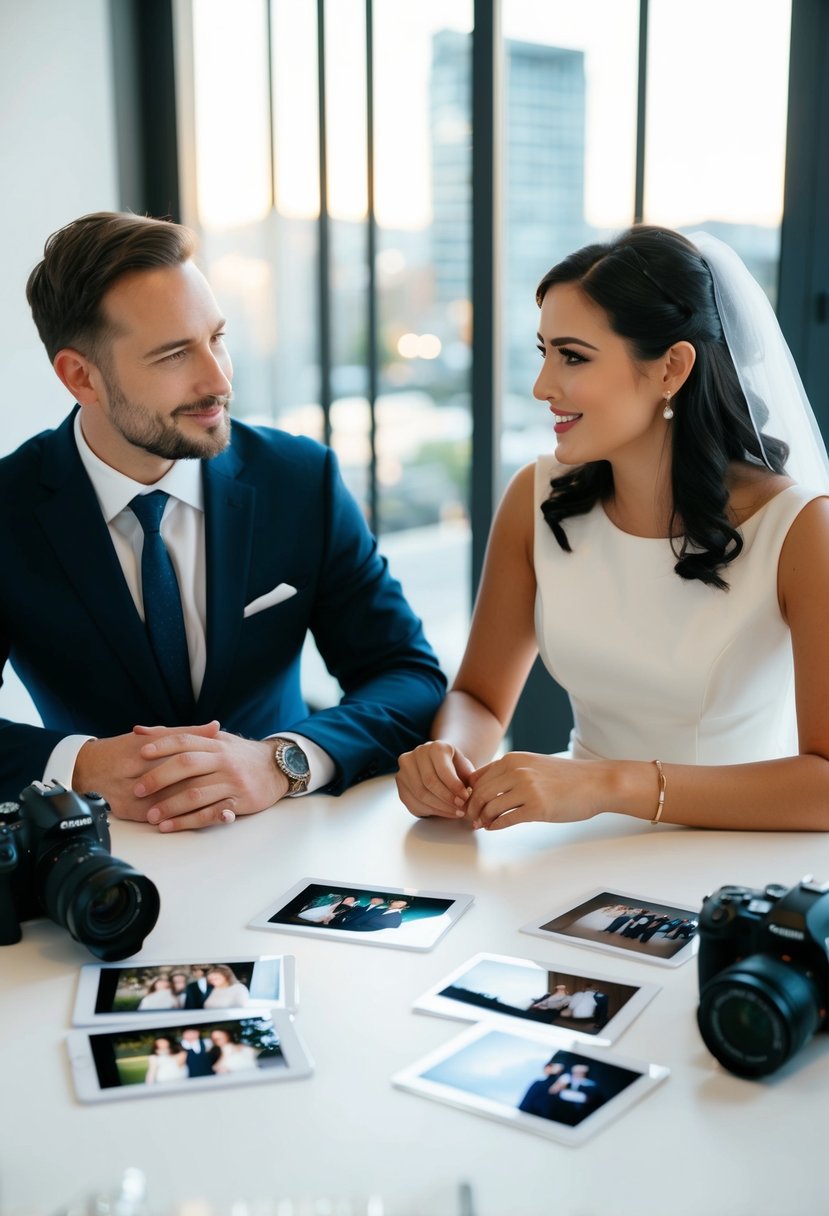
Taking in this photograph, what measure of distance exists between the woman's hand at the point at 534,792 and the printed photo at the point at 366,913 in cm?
21

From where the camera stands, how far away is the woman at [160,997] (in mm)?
1255

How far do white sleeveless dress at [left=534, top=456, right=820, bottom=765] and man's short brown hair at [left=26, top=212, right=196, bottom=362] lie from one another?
0.81 m

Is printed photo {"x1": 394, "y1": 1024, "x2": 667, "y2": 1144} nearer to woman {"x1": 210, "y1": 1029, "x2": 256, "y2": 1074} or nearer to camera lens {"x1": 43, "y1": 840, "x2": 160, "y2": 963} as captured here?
woman {"x1": 210, "y1": 1029, "x2": 256, "y2": 1074}

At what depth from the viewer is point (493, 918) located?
144 cm

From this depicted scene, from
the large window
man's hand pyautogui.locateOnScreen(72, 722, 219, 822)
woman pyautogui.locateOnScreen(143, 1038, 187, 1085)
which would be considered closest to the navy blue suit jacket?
man's hand pyautogui.locateOnScreen(72, 722, 219, 822)

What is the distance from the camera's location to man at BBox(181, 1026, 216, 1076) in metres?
1.14

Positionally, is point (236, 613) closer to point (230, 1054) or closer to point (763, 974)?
point (230, 1054)

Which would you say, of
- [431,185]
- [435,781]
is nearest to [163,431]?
[435,781]

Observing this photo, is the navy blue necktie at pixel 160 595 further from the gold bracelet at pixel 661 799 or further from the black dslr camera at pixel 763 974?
the black dslr camera at pixel 763 974

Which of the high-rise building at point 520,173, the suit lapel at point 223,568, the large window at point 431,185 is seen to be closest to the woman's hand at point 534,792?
the suit lapel at point 223,568

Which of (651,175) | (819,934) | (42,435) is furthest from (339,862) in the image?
(651,175)

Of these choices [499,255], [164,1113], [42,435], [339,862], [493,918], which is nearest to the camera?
[164,1113]

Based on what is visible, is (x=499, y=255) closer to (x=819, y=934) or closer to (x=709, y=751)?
(x=709, y=751)

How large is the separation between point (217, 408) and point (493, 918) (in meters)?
1.15
